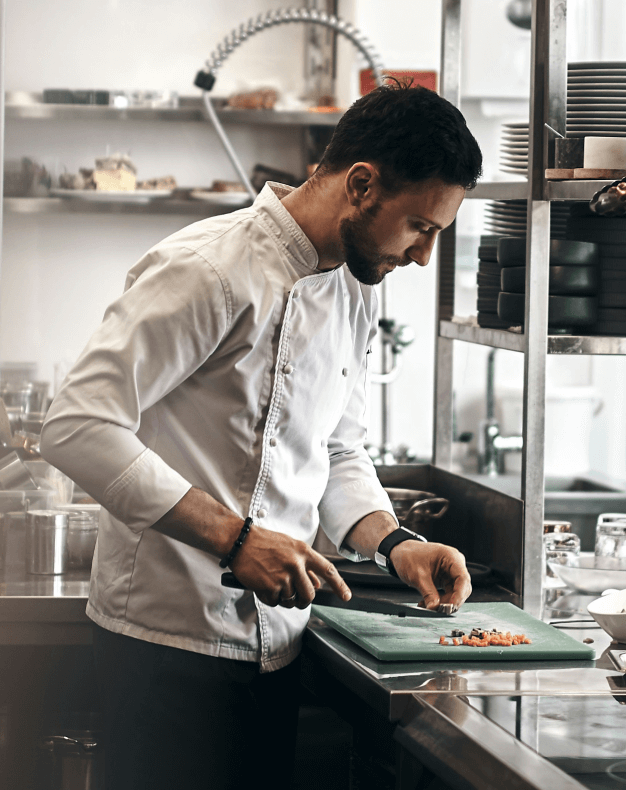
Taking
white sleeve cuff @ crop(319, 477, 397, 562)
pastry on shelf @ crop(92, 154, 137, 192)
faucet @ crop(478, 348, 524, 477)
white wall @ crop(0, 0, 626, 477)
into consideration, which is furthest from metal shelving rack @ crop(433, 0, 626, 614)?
pastry on shelf @ crop(92, 154, 137, 192)

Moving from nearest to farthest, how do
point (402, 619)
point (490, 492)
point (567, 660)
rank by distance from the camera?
point (567, 660)
point (402, 619)
point (490, 492)

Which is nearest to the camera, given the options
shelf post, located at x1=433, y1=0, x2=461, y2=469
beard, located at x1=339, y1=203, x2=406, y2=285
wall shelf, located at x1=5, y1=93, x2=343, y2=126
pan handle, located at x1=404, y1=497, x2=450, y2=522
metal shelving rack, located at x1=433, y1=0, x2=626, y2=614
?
beard, located at x1=339, y1=203, x2=406, y2=285

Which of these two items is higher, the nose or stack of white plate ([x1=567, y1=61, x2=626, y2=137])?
stack of white plate ([x1=567, y1=61, x2=626, y2=137])

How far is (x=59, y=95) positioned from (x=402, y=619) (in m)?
3.43

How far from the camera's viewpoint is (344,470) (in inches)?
65.5

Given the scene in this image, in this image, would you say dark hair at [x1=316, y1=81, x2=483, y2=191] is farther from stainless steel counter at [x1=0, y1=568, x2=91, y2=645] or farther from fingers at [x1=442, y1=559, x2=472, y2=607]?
stainless steel counter at [x1=0, y1=568, x2=91, y2=645]

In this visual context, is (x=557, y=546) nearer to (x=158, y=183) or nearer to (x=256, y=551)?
(x=256, y=551)

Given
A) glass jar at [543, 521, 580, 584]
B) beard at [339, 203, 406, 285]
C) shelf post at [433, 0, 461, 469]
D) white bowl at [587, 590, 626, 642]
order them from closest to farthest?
beard at [339, 203, 406, 285] < white bowl at [587, 590, 626, 642] < glass jar at [543, 521, 580, 584] < shelf post at [433, 0, 461, 469]

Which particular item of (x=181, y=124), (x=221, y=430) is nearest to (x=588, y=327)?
(x=221, y=430)

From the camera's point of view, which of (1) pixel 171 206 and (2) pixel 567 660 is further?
(1) pixel 171 206

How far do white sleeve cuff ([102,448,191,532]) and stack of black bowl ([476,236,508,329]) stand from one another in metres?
0.87

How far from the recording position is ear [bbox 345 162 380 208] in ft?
4.51

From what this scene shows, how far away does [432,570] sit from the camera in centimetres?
150

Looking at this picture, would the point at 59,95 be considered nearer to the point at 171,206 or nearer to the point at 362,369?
the point at 171,206
